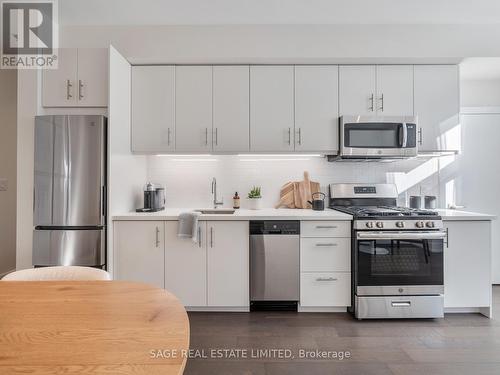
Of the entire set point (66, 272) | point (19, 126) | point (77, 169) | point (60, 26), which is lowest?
point (66, 272)

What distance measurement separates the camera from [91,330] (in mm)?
838

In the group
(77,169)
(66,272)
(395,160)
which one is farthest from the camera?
(395,160)

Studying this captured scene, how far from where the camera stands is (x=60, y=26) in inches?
117

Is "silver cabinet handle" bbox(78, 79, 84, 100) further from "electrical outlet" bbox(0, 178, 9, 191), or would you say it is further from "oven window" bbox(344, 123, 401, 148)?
"oven window" bbox(344, 123, 401, 148)

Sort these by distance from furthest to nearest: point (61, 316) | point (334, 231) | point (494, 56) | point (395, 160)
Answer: point (395, 160)
point (494, 56)
point (334, 231)
point (61, 316)

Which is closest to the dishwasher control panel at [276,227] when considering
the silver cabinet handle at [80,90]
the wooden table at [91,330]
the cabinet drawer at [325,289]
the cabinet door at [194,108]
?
the cabinet drawer at [325,289]

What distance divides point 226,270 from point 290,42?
2.29 m

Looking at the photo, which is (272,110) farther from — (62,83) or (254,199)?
(62,83)

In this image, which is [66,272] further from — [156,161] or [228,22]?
[228,22]

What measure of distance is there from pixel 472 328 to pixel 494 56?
100 inches

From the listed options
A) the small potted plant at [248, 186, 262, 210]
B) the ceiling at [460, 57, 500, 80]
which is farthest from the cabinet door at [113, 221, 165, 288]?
the ceiling at [460, 57, 500, 80]

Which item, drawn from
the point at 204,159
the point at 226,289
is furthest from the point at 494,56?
the point at 226,289

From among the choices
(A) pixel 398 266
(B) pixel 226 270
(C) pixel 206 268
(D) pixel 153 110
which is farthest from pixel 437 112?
(D) pixel 153 110

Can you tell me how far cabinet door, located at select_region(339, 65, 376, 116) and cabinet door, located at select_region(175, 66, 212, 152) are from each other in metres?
1.35
